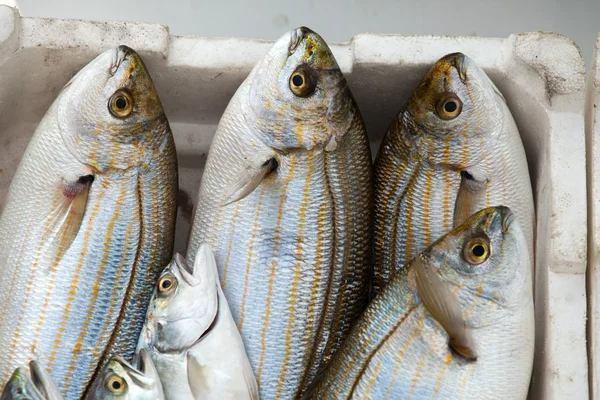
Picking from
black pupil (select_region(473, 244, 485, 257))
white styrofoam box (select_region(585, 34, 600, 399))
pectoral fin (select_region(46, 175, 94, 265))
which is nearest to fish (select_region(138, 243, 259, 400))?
pectoral fin (select_region(46, 175, 94, 265))

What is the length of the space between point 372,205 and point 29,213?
910 mm

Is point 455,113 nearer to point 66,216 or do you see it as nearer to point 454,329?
point 454,329

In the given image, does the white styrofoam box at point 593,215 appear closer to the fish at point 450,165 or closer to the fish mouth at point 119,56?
the fish at point 450,165

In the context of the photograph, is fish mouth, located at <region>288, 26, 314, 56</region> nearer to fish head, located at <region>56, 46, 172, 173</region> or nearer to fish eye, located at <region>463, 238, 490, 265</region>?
fish head, located at <region>56, 46, 172, 173</region>

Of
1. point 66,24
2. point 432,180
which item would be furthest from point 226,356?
point 66,24

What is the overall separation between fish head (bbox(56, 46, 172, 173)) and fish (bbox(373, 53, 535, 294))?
67cm

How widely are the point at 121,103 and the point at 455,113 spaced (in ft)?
2.92

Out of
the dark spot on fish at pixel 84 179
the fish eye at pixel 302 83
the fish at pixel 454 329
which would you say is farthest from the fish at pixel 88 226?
the fish at pixel 454 329

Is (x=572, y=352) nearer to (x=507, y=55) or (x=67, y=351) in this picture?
(x=507, y=55)

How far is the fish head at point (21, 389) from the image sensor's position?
5.14ft

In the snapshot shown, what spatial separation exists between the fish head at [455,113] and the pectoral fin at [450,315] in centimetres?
41

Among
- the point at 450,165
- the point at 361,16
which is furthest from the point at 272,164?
the point at 361,16

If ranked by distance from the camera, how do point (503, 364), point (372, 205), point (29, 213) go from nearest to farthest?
1. point (503, 364)
2. point (29, 213)
3. point (372, 205)

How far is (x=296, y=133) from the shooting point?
6.46ft
